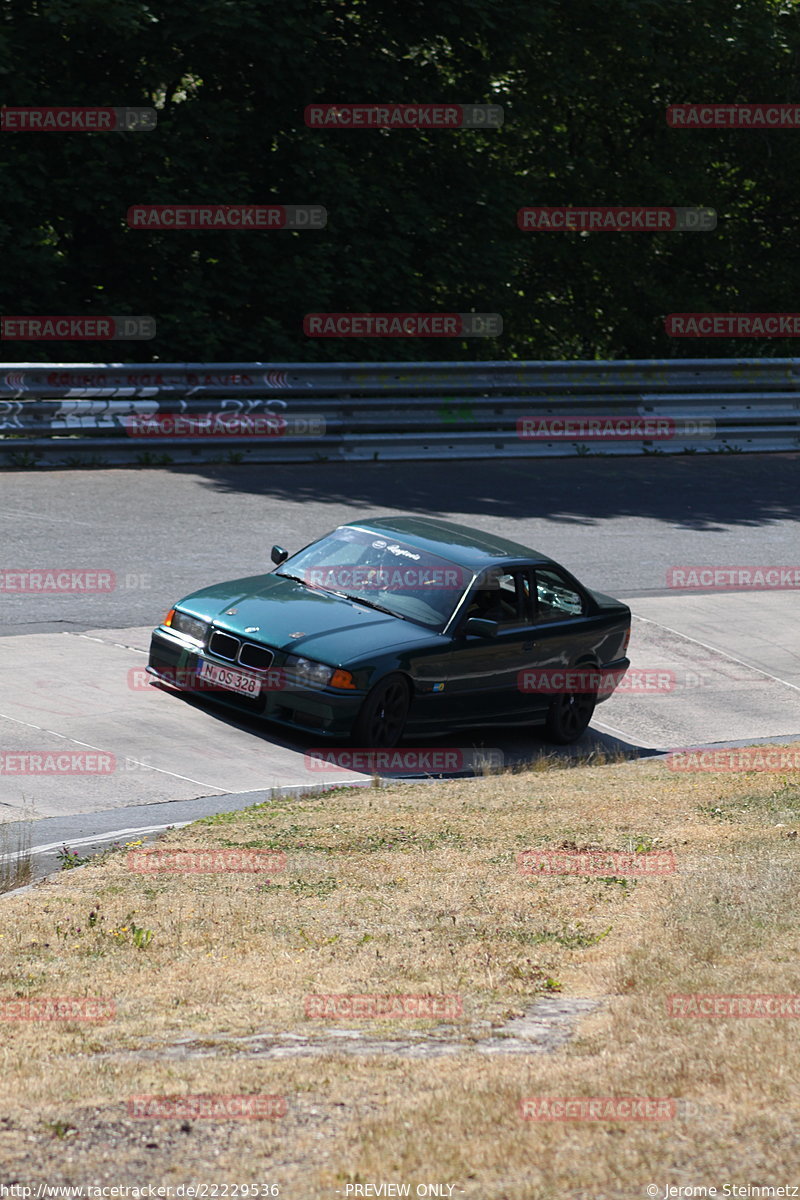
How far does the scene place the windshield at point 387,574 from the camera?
11852 mm

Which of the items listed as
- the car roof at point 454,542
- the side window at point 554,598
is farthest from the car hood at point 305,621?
the side window at point 554,598

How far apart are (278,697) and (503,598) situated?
7.35ft

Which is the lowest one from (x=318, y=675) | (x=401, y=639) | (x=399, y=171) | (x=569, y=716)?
(x=569, y=716)

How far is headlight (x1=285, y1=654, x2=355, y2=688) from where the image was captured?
10836mm

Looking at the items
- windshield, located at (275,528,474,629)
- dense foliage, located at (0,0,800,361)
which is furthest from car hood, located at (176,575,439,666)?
dense foliage, located at (0,0,800,361)

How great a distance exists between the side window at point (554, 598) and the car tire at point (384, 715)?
5.58 ft

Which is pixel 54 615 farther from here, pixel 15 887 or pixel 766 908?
pixel 766 908

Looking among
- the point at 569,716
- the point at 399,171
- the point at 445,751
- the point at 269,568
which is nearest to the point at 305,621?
the point at 445,751

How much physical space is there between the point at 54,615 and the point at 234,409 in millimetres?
6621

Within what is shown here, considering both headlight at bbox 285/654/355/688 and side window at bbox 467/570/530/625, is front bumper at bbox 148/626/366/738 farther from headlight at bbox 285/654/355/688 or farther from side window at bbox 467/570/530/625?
side window at bbox 467/570/530/625

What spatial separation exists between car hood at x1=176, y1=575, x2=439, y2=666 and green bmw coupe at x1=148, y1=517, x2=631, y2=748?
1 centimetres

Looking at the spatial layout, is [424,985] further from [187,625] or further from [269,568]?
[269,568]

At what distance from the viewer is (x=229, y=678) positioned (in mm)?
11109

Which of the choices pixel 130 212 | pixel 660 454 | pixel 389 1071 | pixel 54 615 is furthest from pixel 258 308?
pixel 389 1071
